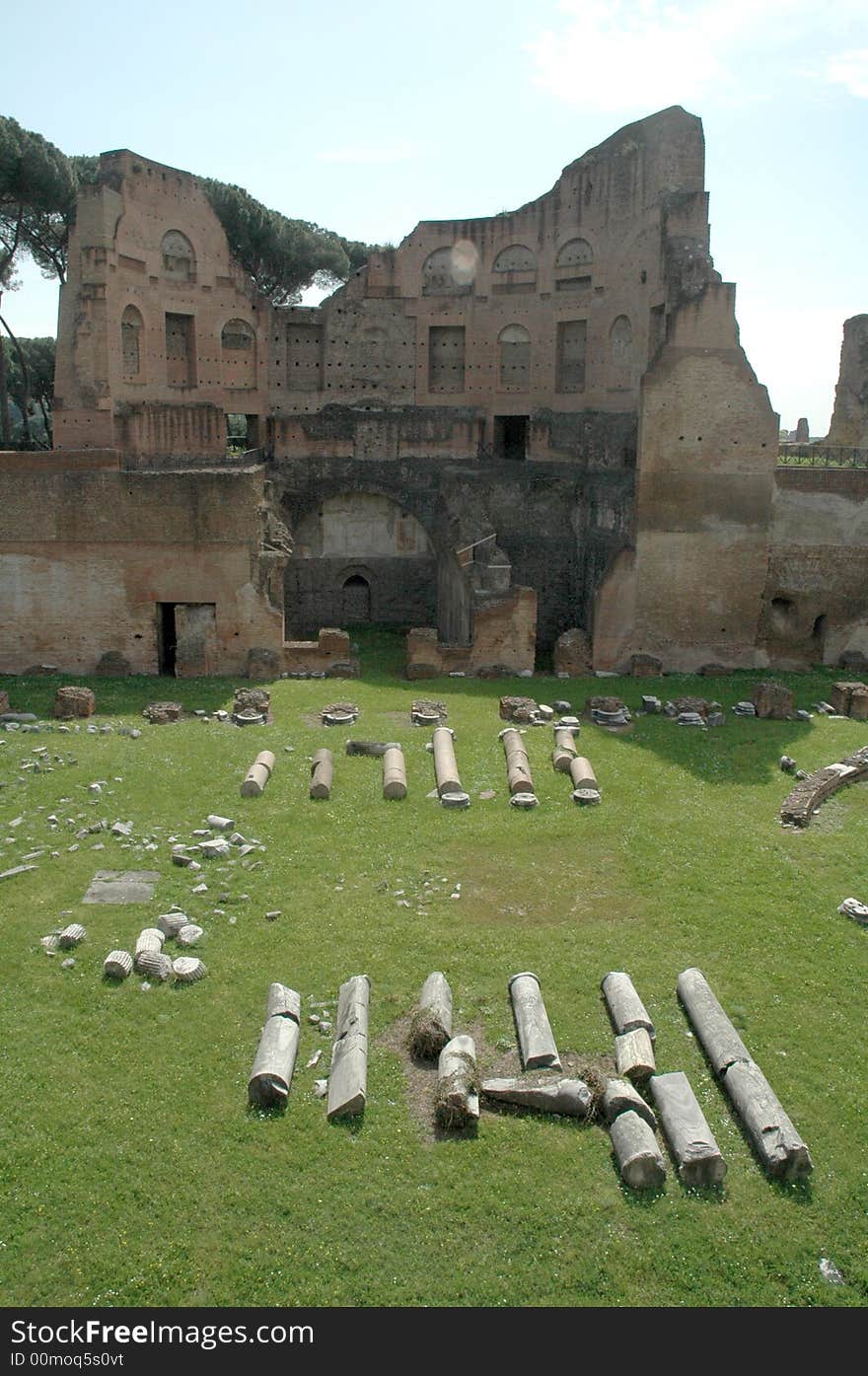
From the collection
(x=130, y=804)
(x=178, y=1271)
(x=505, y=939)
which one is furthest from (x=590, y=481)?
(x=178, y=1271)

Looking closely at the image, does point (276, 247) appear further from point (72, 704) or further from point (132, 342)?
point (72, 704)

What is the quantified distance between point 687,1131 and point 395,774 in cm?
→ 691

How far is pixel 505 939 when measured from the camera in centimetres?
926

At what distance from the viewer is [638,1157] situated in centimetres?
634

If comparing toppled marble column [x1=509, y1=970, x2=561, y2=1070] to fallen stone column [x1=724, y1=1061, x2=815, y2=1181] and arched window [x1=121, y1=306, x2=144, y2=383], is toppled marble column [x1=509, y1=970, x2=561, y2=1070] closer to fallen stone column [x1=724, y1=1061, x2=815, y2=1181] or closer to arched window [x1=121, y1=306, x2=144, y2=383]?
fallen stone column [x1=724, y1=1061, x2=815, y2=1181]

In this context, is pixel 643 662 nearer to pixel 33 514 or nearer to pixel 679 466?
pixel 679 466

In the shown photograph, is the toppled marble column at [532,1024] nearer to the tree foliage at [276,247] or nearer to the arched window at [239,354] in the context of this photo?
the arched window at [239,354]

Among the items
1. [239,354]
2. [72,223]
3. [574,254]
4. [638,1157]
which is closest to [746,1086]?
[638,1157]

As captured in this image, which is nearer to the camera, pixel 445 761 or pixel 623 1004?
pixel 623 1004

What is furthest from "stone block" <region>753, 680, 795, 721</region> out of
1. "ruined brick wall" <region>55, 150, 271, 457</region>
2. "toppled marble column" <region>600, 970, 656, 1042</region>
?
"ruined brick wall" <region>55, 150, 271, 457</region>

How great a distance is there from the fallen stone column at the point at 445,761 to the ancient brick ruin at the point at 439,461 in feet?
14.5

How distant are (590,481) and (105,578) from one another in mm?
10289

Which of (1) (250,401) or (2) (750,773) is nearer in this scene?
(2) (750,773)

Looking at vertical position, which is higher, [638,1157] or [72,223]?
[72,223]
